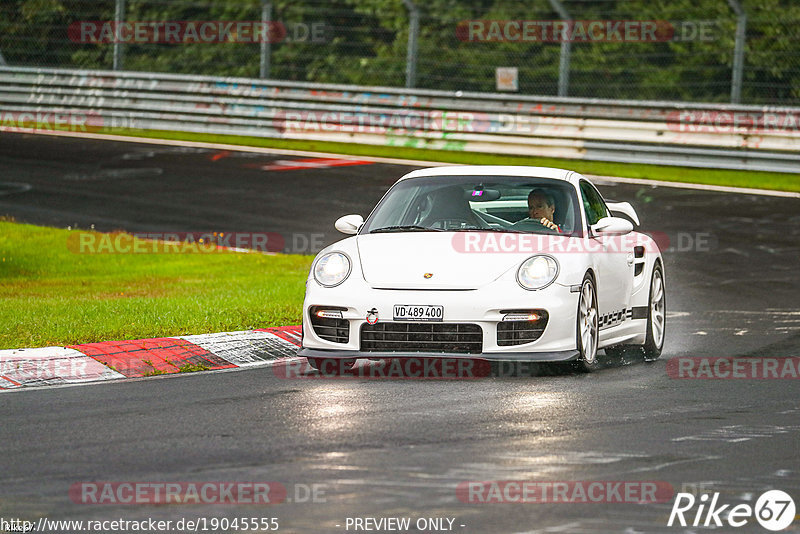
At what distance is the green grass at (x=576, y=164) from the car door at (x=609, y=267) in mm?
11609

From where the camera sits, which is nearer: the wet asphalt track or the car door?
the wet asphalt track

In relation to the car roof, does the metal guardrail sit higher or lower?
higher

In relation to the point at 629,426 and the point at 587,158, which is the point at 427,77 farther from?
the point at 629,426

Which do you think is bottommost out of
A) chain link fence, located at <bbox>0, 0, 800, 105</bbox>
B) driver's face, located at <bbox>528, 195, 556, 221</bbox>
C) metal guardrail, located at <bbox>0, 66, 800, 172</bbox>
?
driver's face, located at <bbox>528, 195, 556, 221</bbox>

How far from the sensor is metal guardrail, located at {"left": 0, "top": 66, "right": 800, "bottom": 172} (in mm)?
22688

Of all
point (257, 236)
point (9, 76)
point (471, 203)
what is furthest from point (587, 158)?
point (471, 203)

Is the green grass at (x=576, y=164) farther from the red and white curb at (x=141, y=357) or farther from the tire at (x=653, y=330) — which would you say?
the red and white curb at (x=141, y=357)

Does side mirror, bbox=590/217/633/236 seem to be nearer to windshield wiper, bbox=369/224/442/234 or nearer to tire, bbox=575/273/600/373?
tire, bbox=575/273/600/373

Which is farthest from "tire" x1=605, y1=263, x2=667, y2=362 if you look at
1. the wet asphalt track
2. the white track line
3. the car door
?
the white track line

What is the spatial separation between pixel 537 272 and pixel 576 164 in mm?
14817

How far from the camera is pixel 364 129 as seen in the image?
26.1 metres

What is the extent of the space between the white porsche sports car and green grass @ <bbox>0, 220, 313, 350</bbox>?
171 cm

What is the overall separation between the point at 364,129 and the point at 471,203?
1585cm

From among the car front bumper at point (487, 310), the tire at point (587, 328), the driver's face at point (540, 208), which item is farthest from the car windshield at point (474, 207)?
the car front bumper at point (487, 310)
